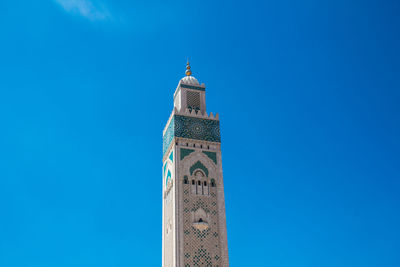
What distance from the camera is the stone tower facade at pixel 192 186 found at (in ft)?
71.4

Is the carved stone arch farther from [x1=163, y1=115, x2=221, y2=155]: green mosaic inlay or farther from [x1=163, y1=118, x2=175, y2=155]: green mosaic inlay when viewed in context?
[x1=163, y1=118, x2=175, y2=155]: green mosaic inlay

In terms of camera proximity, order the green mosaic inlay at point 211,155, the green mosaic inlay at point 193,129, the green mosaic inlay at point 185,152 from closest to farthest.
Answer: the green mosaic inlay at point 185,152 → the green mosaic inlay at point 211,155 → the green mosaic inlay at point 193,129

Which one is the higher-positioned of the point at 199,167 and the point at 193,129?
the point at 193,129

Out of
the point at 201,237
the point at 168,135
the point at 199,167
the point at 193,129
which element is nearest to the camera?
the point at 201,237

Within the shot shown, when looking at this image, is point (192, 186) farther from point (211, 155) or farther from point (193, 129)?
point (193, 129)

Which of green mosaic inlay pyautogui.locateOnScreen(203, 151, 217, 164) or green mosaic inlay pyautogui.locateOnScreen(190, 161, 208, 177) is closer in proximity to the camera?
green mosaic inlay pyautogui.locateOnScreen(190, 161, 208, 177)

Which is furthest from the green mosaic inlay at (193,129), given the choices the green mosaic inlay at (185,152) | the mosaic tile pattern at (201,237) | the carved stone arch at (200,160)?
the mosaic tile pattern at (201,237)

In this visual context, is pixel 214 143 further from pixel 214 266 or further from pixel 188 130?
pixel 214 266

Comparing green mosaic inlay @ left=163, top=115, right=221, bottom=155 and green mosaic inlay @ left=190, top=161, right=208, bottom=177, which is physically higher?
green mosaic inlay @ left=163, top=115, right=221, bottom=155

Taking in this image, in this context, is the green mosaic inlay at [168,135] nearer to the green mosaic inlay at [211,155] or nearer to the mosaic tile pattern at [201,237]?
the green mosaic inlay at [211,155]

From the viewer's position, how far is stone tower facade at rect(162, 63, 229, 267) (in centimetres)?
2177

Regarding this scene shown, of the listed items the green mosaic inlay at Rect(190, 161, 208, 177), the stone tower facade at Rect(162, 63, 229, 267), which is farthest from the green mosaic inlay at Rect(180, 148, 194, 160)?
the green mosaic inlay at Rect(190, 161, 208, 177)

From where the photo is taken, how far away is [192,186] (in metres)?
23.1

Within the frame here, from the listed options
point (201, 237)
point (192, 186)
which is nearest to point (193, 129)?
point (192, 186)
